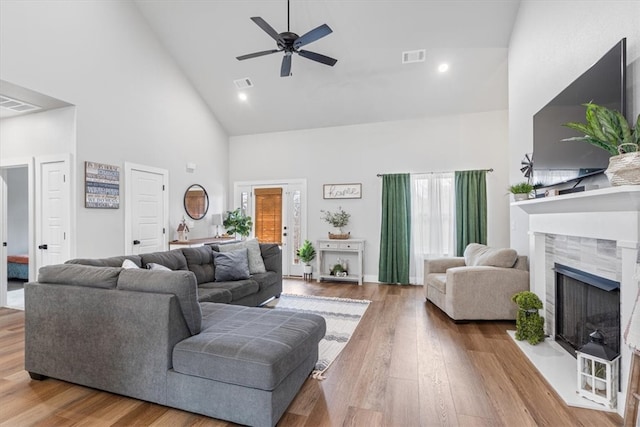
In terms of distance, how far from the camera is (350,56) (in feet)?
15.9

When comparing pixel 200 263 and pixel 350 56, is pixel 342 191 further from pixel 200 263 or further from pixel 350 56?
pixel 200 263

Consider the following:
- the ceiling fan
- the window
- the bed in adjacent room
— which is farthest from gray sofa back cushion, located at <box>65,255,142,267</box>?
the window

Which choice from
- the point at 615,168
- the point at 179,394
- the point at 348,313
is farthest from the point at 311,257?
the point at 615,168

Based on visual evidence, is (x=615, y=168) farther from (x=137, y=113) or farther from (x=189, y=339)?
(x=137, y=113)

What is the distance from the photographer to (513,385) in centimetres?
230

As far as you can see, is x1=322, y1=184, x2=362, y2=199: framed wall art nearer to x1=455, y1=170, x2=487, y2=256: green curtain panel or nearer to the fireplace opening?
x1=455, y1=170, x2=487, y2=256: green curtain panel

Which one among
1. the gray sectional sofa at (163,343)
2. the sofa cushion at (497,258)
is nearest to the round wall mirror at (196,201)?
the gray sectional sofa at (163,343)

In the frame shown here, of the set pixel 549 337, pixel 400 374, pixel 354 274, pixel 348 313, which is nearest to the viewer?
pixel 400 374

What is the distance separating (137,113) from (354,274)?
458cm

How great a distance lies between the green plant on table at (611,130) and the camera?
172 centimetres

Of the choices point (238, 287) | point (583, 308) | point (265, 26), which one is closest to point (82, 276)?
point (238, 287)

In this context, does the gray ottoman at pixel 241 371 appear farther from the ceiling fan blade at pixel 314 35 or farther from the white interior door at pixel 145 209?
the white interior door at pixel 145 209

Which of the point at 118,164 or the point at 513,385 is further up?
the point at 118,164

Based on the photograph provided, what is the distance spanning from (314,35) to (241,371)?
3.27 m
